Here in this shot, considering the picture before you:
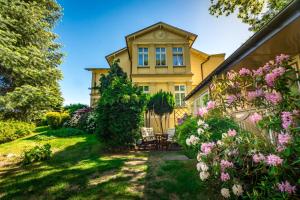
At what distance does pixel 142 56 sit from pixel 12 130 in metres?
11.5

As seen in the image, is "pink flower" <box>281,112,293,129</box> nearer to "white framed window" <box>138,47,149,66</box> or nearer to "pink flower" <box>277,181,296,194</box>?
"pink flower" <box>277,181,296,194</box>

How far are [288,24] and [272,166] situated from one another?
99.9 inches

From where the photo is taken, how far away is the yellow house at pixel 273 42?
3.06m

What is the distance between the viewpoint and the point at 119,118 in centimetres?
866

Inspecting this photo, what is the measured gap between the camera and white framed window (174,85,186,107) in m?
16.6

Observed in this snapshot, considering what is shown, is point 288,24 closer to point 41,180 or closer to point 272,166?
point 272,166

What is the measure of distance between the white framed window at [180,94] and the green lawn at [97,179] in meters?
9.88

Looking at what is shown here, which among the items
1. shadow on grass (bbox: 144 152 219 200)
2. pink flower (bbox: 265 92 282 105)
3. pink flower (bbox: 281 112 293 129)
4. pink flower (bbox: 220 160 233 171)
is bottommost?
shadow on grass (bbox: 144 152 219 200)

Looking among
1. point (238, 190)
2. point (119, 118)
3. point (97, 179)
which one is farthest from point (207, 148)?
point (119, 118)

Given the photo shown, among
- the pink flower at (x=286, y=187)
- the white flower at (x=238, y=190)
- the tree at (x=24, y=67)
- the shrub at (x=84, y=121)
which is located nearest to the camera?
the pink flower at (x=286, y=187)

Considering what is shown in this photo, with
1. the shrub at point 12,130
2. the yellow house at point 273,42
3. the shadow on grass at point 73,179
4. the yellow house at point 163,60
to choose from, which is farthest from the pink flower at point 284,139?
the yellow house at point 163,60

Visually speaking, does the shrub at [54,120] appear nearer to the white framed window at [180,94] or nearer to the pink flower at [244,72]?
the white framed window at [180,94]

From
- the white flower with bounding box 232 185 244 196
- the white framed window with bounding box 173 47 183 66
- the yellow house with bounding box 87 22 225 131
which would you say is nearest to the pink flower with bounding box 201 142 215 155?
the white flower with bounding box 232 185 244 196

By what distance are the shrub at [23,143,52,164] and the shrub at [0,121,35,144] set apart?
533 centimetres
